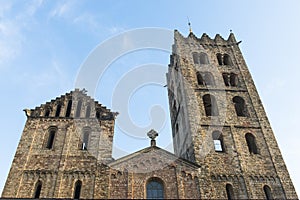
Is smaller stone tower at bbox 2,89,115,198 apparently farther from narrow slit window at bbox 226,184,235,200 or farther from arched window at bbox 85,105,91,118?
narrow slit window at bbox 226,184,235,200

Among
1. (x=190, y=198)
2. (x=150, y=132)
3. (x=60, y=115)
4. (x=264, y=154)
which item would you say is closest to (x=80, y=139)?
(x=60, y=115)

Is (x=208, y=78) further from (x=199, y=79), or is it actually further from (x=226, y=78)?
(x=226, y=78)

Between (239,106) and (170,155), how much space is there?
9.21 meters

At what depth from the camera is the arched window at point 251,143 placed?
22773mm

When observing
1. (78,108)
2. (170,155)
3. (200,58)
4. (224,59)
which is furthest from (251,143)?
(78,108)

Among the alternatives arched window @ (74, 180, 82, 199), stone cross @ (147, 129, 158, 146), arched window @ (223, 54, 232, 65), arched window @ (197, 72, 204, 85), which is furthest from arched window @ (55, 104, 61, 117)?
arched window @ (223, 54, 232, 65)

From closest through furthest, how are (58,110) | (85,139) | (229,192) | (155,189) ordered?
(155,189), (229,192), (85,139), (58,110)

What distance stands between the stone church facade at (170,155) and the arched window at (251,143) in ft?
0.25

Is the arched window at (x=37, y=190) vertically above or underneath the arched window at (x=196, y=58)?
underneath

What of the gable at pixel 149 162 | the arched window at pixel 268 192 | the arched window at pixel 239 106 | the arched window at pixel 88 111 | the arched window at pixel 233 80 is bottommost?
the arched window at pixel 268 192

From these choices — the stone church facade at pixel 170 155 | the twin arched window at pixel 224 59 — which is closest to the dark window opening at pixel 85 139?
the stone church facade at pixel 170 155

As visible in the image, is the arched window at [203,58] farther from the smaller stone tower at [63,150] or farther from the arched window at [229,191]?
the arched window at [229,191]

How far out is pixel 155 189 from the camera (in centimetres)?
1922

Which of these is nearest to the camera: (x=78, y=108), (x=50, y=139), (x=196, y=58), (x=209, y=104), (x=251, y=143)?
(x=50, y=139)
